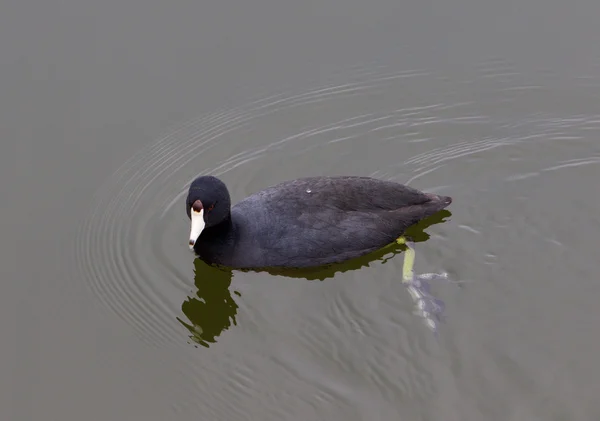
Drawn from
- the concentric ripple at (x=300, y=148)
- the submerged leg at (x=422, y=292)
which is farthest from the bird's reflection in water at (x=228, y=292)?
the concentric ripple at (x=300, y=148)

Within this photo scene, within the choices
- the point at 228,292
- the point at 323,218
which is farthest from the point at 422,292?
the point at 228,292

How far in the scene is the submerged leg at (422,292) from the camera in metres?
6.76

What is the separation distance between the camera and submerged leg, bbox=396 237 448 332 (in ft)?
22.2

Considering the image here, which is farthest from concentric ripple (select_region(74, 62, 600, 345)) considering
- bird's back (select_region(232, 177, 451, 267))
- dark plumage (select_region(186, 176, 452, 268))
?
bird's back (select_region(232, 177, 451, 267))

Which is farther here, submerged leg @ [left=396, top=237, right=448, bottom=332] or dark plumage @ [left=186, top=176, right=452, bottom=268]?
dark plumage @ [left=186, top=176, right=452, bottom=268]

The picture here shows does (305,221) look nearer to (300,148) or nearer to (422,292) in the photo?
(422,292)

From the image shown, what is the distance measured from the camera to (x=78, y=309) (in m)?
7.23

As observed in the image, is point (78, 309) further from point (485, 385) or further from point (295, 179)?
point (485, 385)

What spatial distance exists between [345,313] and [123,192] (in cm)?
270

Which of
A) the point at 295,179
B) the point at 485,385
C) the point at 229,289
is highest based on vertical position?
the point at 295,179

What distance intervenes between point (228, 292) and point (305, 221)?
0.86 meters

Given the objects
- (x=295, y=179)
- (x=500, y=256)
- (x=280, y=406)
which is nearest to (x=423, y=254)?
(x=500, y=256)

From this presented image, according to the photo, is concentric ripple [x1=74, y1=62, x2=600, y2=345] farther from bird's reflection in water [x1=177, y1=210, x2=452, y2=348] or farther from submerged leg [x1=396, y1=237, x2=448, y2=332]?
submerged leg [x1=396, y1=237, x2=448, y2=332]

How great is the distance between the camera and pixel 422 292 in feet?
22.8
